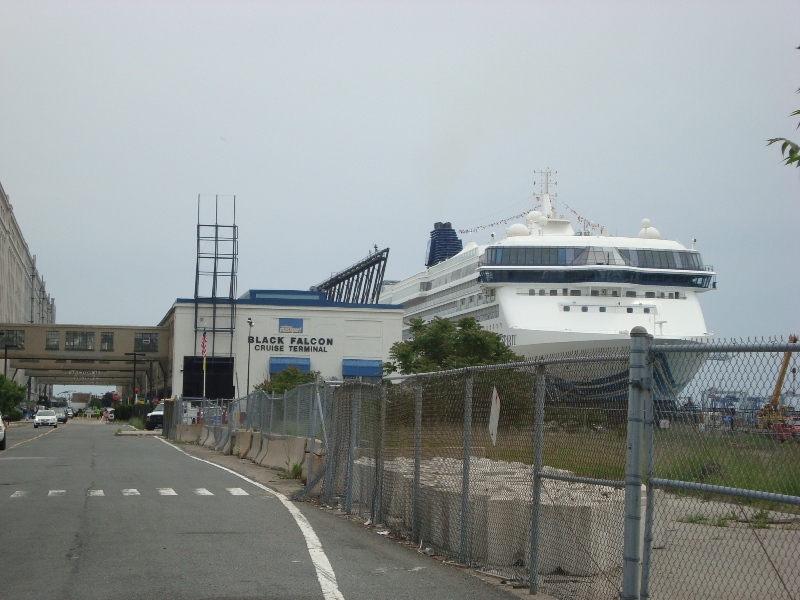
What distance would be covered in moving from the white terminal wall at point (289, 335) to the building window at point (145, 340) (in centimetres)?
645

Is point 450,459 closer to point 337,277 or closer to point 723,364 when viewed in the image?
point 723,364

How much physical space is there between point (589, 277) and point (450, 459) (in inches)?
2280

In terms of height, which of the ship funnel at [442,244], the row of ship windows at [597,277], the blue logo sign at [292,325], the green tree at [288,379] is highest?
the ship funnel at [442,244]

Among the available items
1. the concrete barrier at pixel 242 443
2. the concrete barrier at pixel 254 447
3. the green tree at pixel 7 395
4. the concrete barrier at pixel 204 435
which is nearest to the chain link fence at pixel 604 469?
the concrete barrier at pixel 254 447

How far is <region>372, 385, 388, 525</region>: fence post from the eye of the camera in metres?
12.4

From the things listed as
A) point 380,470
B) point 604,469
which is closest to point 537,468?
point 604,469

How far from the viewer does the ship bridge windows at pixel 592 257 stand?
67750 mm

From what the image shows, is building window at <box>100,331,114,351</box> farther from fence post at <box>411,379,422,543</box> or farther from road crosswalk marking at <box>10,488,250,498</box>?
fence post at <box>411,379,422,543</box>

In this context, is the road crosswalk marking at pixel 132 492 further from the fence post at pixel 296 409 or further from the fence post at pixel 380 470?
the fence post at pixel 380 470

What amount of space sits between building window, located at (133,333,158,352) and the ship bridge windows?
3813 cm

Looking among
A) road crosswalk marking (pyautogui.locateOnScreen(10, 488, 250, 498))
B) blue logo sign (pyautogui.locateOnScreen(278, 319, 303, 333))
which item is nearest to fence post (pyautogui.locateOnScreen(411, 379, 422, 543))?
road crosswalk marking (pyautogui.locateOnScreen(10, 488, 250, 498))

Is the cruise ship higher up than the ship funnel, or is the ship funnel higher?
the ship funnel

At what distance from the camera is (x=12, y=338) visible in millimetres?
90625

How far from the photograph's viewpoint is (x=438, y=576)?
899 centimetres
